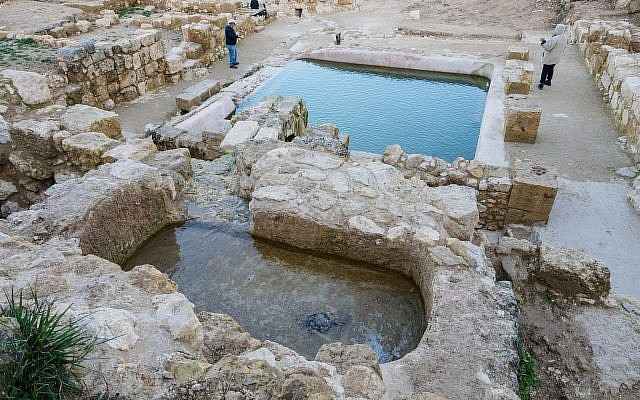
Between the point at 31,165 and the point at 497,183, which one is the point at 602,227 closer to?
the point at 497,183

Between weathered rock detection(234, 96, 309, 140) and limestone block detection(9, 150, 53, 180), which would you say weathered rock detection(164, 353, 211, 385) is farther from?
weathered rock detection(234, 96, 309, 140)

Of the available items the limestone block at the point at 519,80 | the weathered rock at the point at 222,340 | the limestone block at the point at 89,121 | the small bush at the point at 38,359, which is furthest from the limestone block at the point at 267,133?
the limestone block at the point at 519,80

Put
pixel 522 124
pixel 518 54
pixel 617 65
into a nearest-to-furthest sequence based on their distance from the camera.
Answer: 1. pixel 522 124
2. pixel 617 65
3. pixel 518 54

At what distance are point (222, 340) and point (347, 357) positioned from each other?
2.41 ft

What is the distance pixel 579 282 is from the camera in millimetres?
4121

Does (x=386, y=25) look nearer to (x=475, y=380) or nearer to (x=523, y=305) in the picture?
(x=523, y=305)

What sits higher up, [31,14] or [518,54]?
[31,14]

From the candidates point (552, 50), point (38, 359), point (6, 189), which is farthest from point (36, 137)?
point (552, 50)

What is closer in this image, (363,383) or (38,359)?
(38,359)

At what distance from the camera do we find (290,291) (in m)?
3.94

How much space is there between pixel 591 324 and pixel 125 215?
4.32 m

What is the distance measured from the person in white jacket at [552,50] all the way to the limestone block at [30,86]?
33.9 ft

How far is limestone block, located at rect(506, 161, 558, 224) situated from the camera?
6332 millimetres

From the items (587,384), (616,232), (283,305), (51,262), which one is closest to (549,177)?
(616,232)
